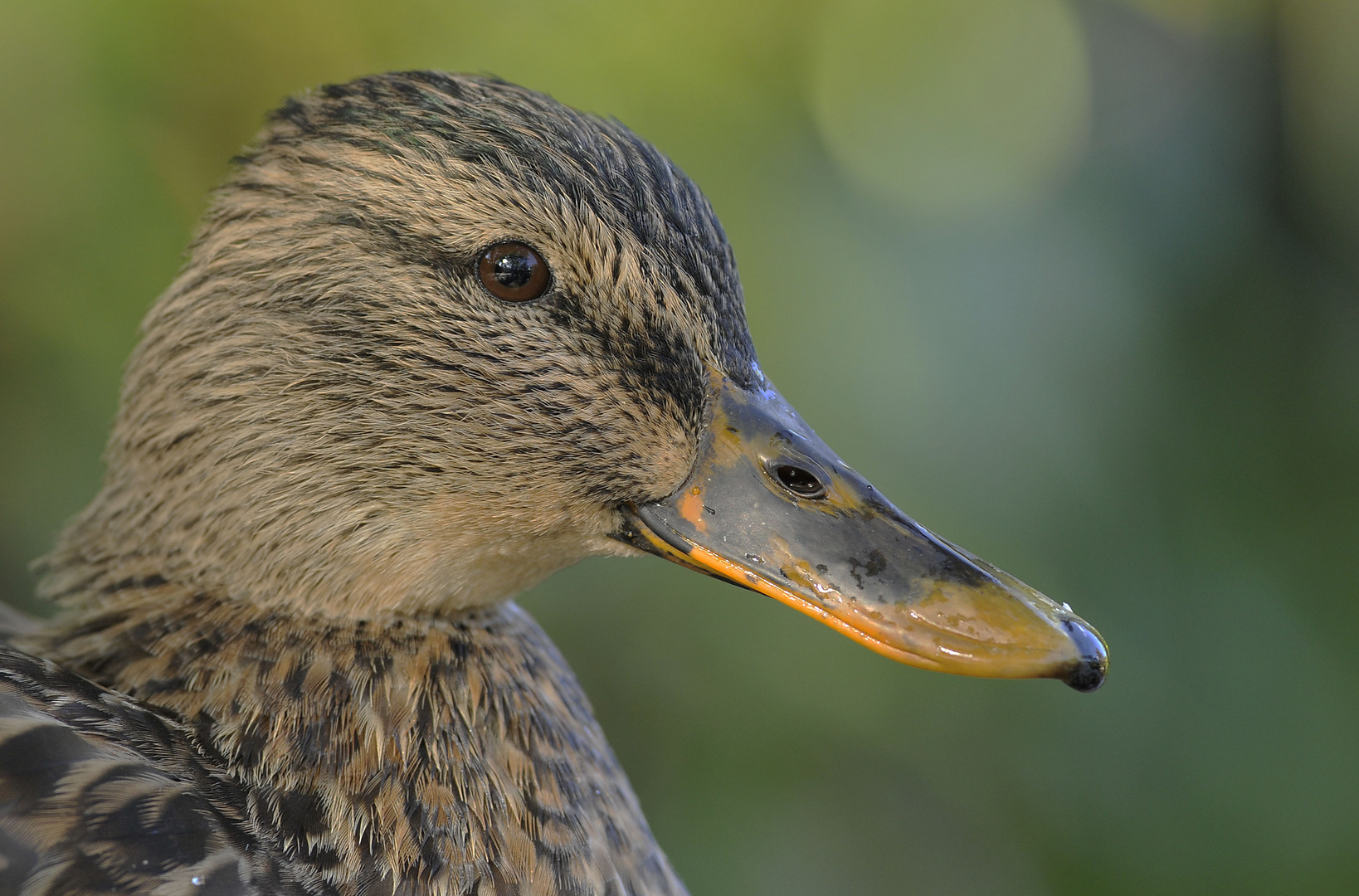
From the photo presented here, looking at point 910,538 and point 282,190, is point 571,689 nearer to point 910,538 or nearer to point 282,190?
point 910,538

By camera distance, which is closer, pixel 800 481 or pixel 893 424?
pixel 800 481

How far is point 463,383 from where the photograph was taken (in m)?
0.92

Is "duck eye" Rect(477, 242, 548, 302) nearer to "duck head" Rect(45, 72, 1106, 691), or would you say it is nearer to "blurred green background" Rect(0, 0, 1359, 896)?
"duck head" Rect(45, 72, 1106, 691)

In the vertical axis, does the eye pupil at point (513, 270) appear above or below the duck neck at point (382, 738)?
above

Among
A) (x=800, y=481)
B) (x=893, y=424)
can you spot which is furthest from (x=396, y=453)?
(x=893, y=424)

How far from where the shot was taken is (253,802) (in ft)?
2.80

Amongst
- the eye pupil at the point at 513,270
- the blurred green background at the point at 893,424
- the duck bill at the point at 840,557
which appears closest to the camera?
the duck bill at the point at 840,557

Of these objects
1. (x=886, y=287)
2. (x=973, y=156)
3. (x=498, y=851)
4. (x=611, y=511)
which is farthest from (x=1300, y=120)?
(x=498, y=851)

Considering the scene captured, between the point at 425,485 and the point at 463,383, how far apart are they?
0.10 m

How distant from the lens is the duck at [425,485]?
0.87 meters

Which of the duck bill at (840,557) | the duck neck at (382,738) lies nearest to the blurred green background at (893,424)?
the duck neck at (382,738)

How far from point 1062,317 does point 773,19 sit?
88 cm

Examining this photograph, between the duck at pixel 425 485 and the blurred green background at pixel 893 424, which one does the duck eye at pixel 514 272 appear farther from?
the blurred green background at pixel 893 424

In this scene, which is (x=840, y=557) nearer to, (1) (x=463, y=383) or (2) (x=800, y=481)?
(2) (x=800, y=481)
